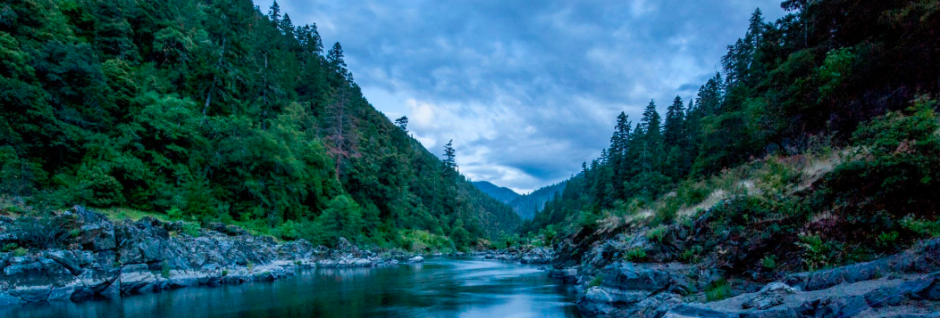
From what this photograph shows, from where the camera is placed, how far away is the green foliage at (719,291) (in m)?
9.71

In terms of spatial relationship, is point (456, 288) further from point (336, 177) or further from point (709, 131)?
point (336, 177)

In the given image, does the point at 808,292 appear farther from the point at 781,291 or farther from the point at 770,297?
the point at 770,297

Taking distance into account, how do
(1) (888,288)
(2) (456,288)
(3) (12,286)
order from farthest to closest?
(2) (456,288) → (3) (12,286) → (1) (888,288)

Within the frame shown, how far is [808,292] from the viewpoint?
7332 mm

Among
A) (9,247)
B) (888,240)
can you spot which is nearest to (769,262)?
(888,240)

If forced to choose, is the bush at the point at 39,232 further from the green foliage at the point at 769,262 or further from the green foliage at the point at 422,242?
the green foliage at the point at 422,242

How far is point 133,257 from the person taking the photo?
1806cm

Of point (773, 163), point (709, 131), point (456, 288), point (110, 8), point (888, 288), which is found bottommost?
point (456, 288)

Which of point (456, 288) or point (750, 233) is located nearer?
point (750, 233)

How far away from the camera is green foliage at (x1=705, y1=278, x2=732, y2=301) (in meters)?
9.71

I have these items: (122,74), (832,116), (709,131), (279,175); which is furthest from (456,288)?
(122,74)

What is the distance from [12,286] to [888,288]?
81.7 feet

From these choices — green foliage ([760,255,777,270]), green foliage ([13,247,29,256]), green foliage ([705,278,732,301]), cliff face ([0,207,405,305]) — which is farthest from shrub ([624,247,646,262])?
green foliage ([13,247,29,256])

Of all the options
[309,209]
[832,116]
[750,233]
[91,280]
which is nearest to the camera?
[750,233]
